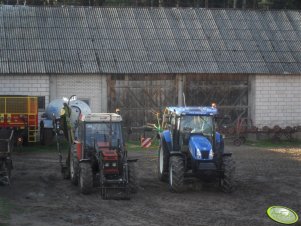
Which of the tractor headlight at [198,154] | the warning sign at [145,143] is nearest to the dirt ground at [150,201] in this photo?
the tractor headlight at [198,154]

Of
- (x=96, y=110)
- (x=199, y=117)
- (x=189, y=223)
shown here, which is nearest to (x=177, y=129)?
(x=199, y=117)

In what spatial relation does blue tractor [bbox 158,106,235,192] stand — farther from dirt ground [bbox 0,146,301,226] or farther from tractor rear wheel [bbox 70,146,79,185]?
tractor rear wheel [bbox 70,146,79,185]

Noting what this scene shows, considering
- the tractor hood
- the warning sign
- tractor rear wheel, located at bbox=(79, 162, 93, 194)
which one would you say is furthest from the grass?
tractor rear wheel, located at bbox=(79, 162, 93, 194)

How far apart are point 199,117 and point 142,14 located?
1554 cm

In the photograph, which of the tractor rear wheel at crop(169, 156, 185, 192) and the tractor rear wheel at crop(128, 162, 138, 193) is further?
the tractor rear wheel at crop(169, 156, 185, 192)

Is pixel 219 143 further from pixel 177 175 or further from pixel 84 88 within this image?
pixel 84 88

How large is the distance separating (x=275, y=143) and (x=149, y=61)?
675 cm

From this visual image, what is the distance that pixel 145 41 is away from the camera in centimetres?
3097

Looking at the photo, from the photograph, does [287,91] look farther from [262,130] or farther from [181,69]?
[181,69]

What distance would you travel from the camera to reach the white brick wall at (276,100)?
3066 centimetres

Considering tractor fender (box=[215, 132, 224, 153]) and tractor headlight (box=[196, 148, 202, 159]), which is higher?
tractor fender (box=[215, 132, 224, 153])

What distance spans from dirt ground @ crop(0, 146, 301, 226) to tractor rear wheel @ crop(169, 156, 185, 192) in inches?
8.6

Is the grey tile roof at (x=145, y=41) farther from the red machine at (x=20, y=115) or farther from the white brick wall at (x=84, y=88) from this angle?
the red machine at (x=20, y=115)

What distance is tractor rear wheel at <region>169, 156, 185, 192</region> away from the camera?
16.8 m
